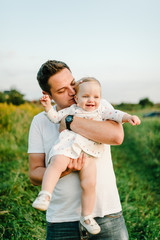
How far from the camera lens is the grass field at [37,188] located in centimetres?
346

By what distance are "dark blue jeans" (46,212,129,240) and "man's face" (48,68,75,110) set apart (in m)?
1.01

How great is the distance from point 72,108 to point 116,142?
54 cm

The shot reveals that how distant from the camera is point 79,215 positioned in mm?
1799

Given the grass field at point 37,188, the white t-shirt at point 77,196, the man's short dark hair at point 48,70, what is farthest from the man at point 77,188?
the grass field at point 37,188

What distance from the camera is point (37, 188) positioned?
4496mm

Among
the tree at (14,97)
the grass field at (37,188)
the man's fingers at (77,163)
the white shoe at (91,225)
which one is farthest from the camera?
the tree at (14,97)

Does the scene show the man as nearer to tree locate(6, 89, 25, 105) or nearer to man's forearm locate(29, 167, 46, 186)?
man's forearm locate(29, 167, 46, 186)

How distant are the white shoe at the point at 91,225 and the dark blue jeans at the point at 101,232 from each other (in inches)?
2.9

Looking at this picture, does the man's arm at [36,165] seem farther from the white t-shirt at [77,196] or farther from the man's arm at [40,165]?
the white t-shirt at [77,196]

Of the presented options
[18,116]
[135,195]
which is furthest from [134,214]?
[18,116]

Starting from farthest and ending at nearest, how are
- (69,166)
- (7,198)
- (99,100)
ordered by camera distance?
(7,198) < (99,100) < (69,166)

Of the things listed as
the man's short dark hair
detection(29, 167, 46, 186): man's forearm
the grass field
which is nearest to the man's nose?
the man's short dark hair

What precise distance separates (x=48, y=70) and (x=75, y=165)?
2.92 feet

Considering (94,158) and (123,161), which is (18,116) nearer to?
(123,161)
